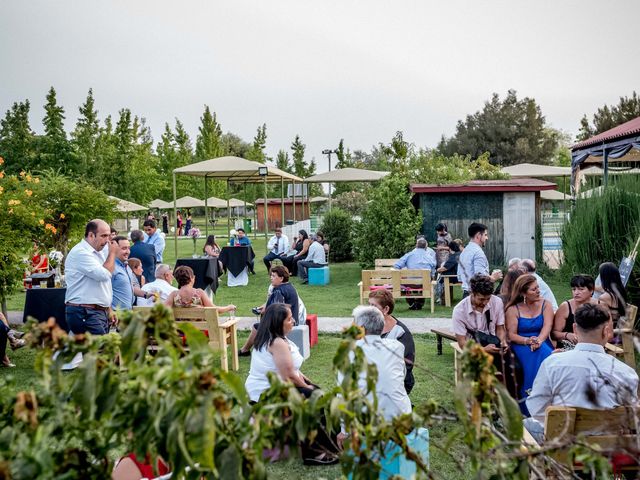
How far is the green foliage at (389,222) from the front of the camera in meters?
17.4

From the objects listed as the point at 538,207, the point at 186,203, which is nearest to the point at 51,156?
Result: the point at 186,203

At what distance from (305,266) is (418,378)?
32.8 feet

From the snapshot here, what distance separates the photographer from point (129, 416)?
1.54 m

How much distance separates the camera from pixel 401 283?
512 inches

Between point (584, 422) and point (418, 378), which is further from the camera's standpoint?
point (418, 378)

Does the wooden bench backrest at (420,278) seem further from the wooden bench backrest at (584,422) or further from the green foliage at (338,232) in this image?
the green foliage at (338,232)

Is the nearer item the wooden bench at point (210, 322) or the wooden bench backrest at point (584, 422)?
the wooden bench backrest at point (584, 422)

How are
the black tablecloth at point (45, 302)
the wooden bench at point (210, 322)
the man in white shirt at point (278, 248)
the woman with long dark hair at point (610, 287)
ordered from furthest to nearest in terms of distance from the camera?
1. the man in white shirt at point (278, 248)
2. the black tablecloth at point (45, 302)
3. the wooden bench at point (210, 322)
4. the woman with long dark hair at point (610, 287)

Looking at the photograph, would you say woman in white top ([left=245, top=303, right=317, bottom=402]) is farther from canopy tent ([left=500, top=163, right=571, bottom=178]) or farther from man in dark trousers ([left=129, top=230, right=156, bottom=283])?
canopy tent ([left=500, top=163, right=571, bottom=178])

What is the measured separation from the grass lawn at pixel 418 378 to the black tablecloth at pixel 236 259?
21.6ft

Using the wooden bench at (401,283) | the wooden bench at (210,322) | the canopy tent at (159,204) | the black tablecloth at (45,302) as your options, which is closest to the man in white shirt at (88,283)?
the wooden bench at (210,322)

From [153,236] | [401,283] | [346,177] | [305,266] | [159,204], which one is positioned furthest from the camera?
[159,204]

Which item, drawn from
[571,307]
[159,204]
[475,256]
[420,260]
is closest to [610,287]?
[571,307]

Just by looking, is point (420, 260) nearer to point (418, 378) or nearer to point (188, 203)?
point (418, 378)
